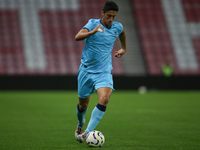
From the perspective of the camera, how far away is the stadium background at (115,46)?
20406 mm

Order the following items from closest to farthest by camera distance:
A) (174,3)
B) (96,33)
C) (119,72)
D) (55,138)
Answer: (96,33), (55,138), (119,72), (174,3)

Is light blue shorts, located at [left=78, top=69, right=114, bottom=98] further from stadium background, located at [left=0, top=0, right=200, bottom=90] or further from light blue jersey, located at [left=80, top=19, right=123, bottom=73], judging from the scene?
stadium background, located at [left=0, top=0, right=200, bottom=90]

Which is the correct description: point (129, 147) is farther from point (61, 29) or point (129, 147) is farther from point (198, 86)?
point (61, 29)

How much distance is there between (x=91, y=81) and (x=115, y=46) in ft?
59.0

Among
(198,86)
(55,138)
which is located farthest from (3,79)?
(55,138)

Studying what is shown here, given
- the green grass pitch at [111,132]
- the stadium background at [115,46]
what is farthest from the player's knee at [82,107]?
the stadium background at [115,46]

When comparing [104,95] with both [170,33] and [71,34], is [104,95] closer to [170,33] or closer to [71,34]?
[71,34]

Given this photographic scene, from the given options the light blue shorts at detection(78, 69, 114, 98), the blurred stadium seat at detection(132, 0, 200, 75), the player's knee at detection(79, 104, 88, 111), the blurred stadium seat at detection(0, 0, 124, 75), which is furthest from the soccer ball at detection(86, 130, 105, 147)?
the blurred stadium seat at detection(132, 0, 200, 75)

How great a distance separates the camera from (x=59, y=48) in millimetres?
22719

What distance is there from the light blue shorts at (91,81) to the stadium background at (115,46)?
13828 mm

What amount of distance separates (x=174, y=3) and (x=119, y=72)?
7819 mm

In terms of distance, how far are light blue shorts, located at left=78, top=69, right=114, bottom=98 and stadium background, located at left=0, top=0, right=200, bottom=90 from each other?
1383 centimetres

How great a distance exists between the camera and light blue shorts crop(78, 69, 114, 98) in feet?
17.4

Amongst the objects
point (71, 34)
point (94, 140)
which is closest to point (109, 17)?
point (94, 140)
